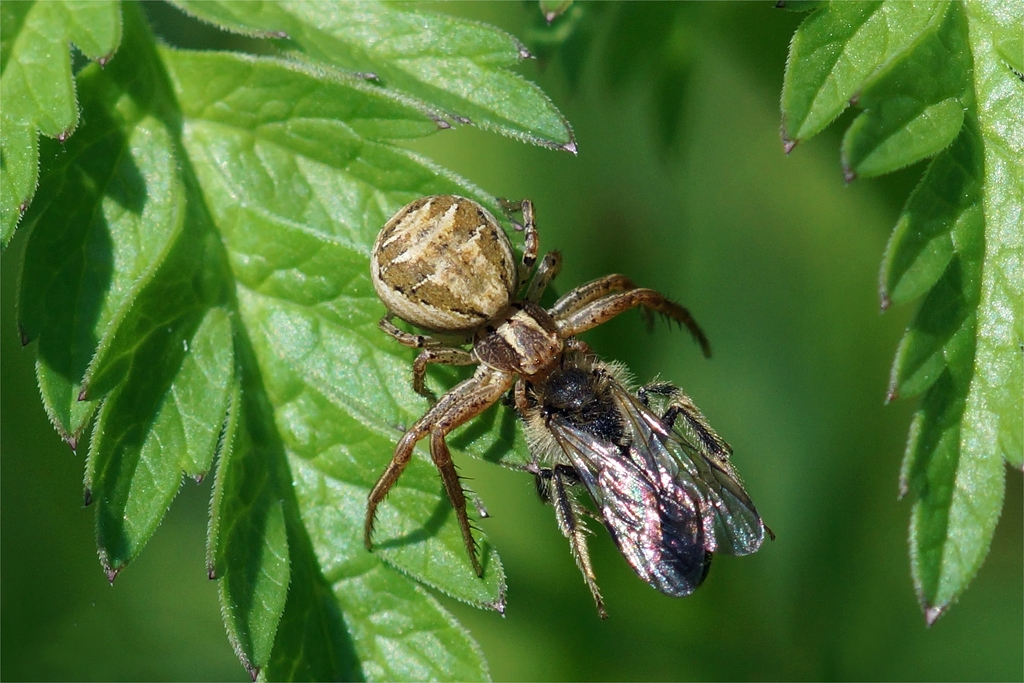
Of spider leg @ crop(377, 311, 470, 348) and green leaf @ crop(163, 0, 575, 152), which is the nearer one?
green leaf @ crop(163, 0, 575, 152)

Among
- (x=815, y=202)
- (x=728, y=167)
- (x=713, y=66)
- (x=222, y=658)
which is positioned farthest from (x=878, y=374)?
(x=222, y=658)

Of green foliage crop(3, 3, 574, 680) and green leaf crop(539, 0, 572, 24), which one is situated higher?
green leaf crop(539, 0, 572, 24)

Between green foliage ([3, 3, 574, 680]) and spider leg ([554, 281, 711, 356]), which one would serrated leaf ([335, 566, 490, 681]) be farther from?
spider leg ([554, 281, 711, 356])

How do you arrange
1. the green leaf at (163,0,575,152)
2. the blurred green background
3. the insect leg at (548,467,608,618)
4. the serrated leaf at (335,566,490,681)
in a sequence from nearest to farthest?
the serrated leaf at (335,566,490,681) → the green leaf at (163,0,575,152) → the insect leg at (548,467,608,618) → the blurred green background

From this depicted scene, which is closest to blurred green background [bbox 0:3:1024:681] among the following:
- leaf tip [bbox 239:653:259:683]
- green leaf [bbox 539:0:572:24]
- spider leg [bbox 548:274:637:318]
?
spider leg [bbox 548:274:637:318]

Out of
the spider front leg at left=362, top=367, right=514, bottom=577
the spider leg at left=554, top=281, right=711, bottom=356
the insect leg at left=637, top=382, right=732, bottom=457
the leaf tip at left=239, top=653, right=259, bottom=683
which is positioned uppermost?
the spider leg at left=554, top=281, right=711, bottom=356

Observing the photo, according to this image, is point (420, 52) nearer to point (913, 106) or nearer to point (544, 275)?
point (544, 275)

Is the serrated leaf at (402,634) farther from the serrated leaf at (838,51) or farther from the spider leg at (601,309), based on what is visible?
the serrated leaf at (838,51)

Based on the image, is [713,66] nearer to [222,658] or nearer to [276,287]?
[276,287]
